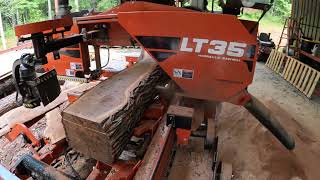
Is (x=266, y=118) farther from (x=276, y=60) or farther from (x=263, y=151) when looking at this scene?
(x=276, y=60)

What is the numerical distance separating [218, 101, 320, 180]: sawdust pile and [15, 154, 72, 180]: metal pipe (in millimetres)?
2046

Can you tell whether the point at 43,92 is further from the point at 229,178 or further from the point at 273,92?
the point at 273,92

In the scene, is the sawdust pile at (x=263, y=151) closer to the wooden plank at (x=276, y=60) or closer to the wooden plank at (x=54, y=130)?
the wooden plank at (x=54, y=130)

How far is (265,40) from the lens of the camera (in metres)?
9.33

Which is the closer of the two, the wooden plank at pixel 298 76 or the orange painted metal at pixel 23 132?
the orange painted metal at pixel 23 132

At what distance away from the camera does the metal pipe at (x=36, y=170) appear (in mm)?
2086

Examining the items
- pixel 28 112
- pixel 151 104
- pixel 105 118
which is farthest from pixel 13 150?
pixel 105 118

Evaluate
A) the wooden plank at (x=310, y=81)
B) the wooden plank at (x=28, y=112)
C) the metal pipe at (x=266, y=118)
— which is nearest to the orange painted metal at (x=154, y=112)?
the metal pipe at (x=266, y=118)

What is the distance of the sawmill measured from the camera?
7.28ft

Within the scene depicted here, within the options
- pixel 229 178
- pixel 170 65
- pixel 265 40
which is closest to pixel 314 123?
pixel 229 178

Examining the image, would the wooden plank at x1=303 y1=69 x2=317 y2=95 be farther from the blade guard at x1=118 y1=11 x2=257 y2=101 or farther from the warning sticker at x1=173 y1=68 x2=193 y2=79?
the warning sticker at x1=173 y1=68 x2=193 y2=79

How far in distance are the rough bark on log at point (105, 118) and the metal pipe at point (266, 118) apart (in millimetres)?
1203

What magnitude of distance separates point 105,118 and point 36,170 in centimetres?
71

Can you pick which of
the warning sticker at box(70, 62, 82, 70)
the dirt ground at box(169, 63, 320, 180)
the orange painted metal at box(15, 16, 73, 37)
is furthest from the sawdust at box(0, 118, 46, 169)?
the dirt ground at box(169, 63, 320, 180)
